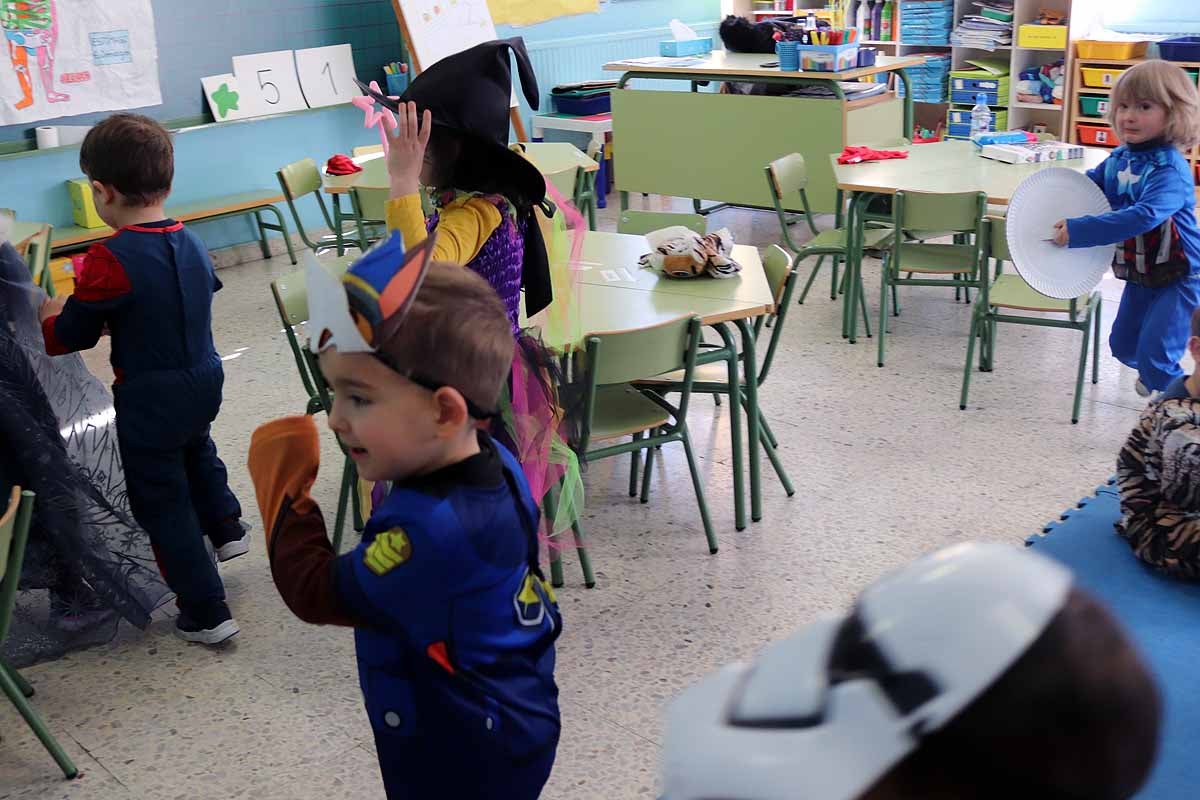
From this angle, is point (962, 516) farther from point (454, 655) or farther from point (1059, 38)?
point (1059, 38)

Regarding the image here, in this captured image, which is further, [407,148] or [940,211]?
[940,211]

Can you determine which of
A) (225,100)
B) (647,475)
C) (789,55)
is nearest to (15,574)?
(647,475)

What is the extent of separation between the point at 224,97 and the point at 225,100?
0.05ft

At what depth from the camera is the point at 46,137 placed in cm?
563

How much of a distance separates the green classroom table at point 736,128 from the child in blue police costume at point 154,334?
144 inches

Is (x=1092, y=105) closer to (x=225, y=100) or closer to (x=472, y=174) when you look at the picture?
(x=225, y=100)

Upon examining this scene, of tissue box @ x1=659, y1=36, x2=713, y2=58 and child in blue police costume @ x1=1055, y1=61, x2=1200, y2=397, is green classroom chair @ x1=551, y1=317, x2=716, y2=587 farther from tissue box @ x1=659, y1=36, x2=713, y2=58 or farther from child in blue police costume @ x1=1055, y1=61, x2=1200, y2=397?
tissue box @ x1=659, y1=36, x2=713, y2=58

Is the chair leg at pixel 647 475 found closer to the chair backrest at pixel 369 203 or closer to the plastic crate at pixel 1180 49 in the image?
the chair backrest at pixel 369 203

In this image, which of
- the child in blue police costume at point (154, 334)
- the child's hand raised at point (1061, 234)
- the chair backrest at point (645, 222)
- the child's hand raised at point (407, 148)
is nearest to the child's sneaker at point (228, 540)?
the child in blue police costume at point (154, 334)

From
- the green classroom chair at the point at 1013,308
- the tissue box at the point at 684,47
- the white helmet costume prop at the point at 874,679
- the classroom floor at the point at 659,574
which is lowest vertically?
the classroom floor at the point at 659,574

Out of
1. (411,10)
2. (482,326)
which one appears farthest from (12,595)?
(411,10)

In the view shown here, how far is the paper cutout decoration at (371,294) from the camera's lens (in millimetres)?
1171

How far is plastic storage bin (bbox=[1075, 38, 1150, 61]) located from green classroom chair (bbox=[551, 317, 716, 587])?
5021 mm

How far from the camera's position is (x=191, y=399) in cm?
270
